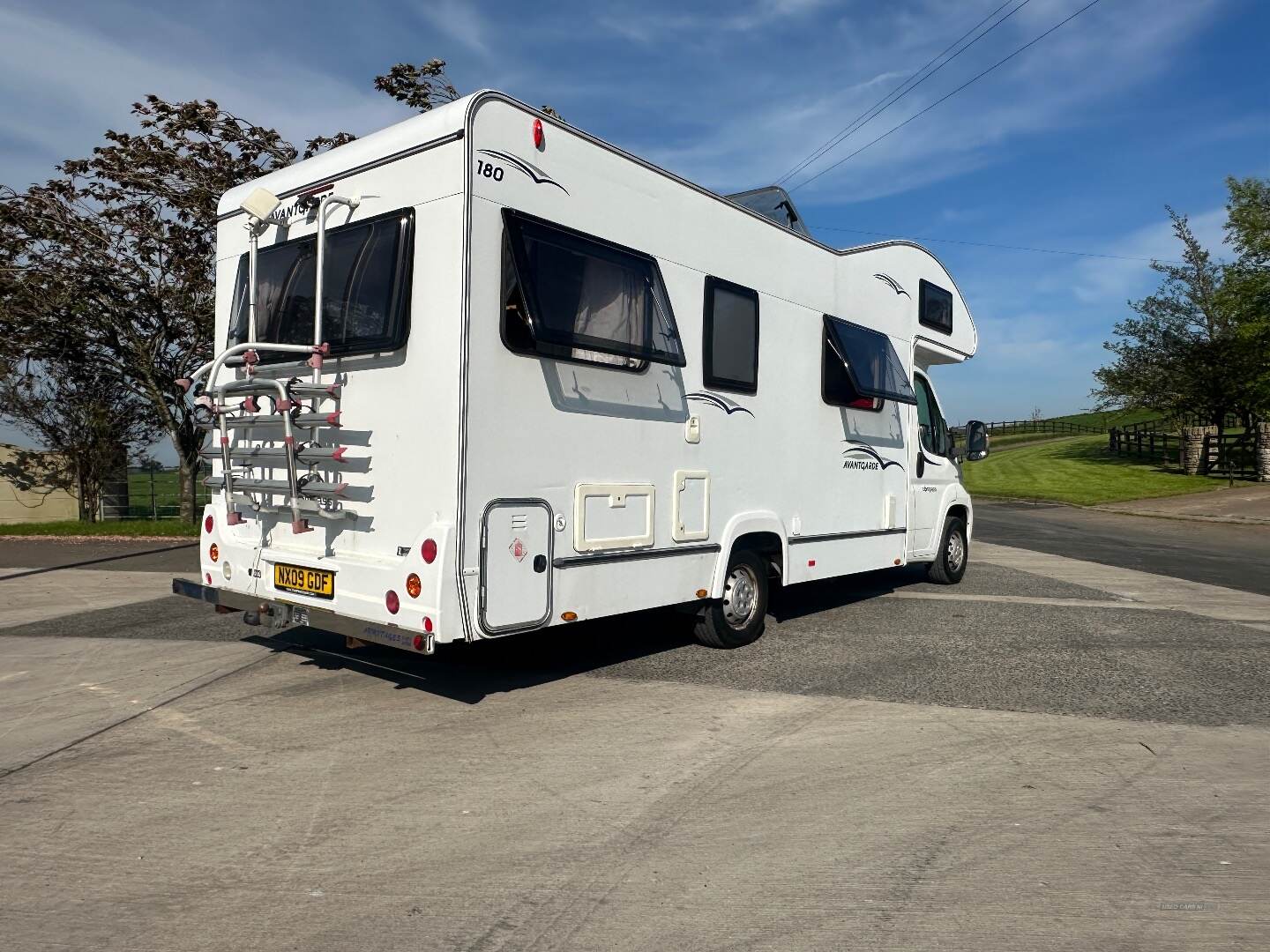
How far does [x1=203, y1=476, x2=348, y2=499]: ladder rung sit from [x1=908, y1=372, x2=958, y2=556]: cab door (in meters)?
5.84

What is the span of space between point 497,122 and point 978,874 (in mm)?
4280

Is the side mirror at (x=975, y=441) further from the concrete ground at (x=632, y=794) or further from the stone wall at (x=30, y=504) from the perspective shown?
the stone wall at (x=30, y=504)

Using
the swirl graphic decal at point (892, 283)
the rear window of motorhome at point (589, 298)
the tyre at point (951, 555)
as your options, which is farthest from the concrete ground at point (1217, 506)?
the rear window of motorhome at point (589, 298)

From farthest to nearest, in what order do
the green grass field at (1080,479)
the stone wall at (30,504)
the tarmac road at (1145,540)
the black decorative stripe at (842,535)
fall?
the green grass field at (1080,479) < the stone wall at (30,504) < the tarmac road at (1145,540) < the black decorative stripe at (842,535)

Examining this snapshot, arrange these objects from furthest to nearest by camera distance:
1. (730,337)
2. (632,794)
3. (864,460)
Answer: (864,460) → (730,337) → (632,794)

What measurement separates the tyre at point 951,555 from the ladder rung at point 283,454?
7327mm

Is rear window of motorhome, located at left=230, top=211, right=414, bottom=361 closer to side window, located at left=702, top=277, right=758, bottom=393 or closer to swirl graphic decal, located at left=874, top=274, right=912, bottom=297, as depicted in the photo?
side window, located at left=702, top=277, right=758, bottom=393

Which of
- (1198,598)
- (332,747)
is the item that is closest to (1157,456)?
(1198,598)

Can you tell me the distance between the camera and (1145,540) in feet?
57.4

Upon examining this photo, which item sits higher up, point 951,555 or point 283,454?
point 283,454

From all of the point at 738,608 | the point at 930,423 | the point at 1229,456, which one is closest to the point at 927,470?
the point at 930,423

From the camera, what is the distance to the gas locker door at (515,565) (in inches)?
191

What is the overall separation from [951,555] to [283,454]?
25.5ft

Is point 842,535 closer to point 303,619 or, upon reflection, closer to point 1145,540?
point 303,619
